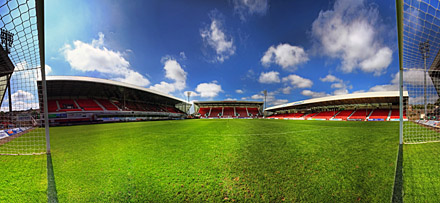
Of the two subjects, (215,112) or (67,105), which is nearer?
(67,105)

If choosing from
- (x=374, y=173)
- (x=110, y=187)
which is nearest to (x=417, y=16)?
(x=374, y=173)

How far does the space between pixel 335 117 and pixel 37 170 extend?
35167mm

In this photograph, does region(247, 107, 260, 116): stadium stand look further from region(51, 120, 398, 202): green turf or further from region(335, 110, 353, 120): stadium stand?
region(51, 120, 398, 202): green turf

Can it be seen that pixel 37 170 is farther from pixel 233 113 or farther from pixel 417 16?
pixel 233 113

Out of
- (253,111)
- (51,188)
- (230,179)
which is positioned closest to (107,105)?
(51,188)

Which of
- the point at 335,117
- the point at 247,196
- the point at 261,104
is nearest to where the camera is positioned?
the point at 247,196

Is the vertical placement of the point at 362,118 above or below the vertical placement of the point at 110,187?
below

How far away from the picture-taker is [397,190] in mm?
1463

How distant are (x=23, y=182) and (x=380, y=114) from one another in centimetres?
3535

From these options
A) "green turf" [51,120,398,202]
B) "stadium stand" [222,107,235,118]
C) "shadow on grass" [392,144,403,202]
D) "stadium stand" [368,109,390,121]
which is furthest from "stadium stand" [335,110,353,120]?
"shadow on grass" [392,144,403,202]

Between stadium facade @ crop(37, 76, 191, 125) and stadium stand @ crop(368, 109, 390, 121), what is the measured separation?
39014 millimetres

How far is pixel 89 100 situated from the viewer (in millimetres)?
24891

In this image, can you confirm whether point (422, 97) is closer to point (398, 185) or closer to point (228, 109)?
point (398, 185)

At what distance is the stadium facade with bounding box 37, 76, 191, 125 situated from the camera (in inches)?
762
